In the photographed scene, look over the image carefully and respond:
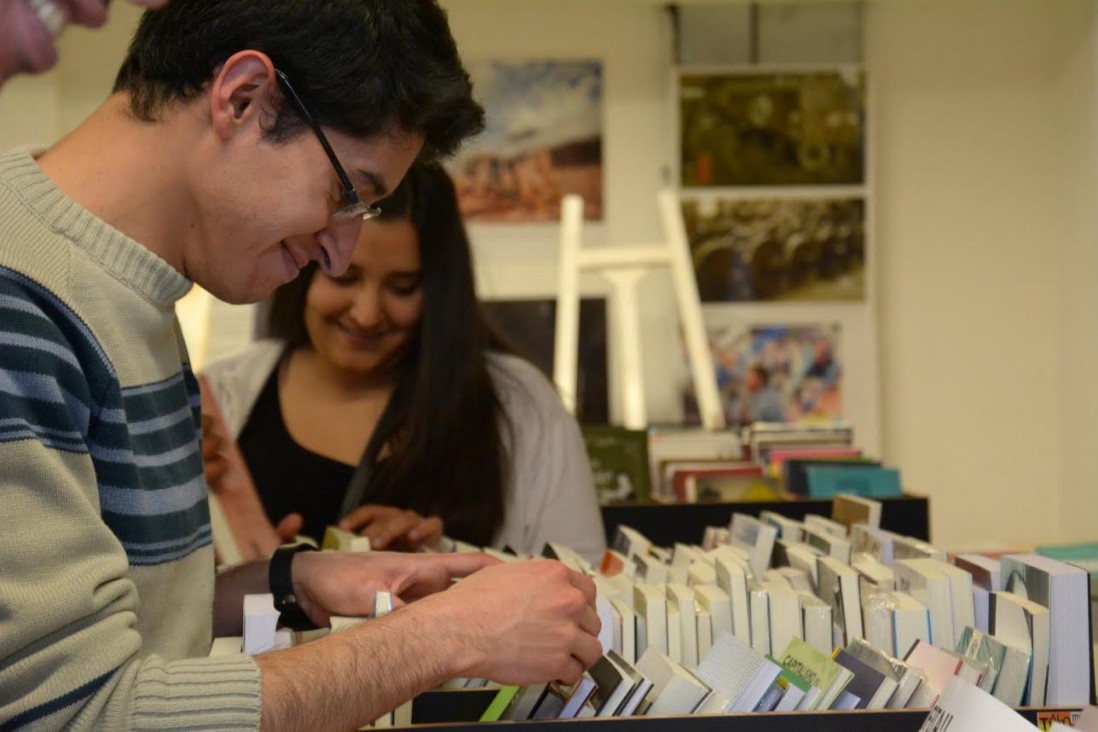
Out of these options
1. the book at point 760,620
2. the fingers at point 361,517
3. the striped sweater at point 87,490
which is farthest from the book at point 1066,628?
the fingers at point 361,517

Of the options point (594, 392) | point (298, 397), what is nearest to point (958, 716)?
point (298, 397)

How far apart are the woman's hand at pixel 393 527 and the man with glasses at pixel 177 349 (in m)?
0.53

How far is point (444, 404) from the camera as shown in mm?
2037

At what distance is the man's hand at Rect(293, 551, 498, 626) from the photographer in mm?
1351

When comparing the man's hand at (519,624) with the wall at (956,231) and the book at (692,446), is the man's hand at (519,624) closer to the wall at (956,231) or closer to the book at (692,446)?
the book at (692,446)

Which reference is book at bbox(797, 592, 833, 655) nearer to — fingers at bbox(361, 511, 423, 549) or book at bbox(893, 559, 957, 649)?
book at bbox(893, 559, 957, 649)

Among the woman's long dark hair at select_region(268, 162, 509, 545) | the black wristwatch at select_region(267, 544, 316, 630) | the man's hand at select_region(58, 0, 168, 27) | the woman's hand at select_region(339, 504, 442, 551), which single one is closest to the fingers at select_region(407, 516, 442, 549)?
the woman's hand at select_region(339, 504, 442, 551)

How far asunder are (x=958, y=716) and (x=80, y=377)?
694mm

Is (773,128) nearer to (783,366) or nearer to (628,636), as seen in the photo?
(783,366)

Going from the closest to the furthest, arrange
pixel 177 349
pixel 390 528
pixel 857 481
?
1. pixel 177 349
2. pixel 390 528
3. pixel 857 481

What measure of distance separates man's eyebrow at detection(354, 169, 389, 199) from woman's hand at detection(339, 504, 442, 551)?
0.71m

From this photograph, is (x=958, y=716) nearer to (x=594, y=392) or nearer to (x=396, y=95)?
(x=396, y=95)

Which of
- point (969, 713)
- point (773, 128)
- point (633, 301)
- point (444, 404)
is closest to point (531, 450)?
point (444, 404)

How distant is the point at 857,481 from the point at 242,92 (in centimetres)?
180
